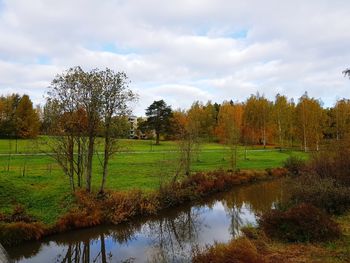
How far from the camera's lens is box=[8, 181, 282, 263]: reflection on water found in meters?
15.9

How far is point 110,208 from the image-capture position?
21.2 metres

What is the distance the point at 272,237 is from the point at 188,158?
52.0 ft

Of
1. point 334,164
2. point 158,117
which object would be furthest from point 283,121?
point 334,164

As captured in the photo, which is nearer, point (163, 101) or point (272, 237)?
point (272, 237)

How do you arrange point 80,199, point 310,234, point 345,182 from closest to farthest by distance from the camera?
point 310,234 → point 80,199 → point 345,182

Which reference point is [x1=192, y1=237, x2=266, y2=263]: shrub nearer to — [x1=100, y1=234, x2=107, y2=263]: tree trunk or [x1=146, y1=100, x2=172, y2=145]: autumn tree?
[x1=100, y1=234, x2=107, y2=263]: tree trunk

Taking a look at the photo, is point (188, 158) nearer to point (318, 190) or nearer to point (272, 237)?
point (318, 190)

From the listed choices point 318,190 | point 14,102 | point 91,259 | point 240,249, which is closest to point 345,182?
point 318,190

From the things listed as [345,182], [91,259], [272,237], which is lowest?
[91,259]

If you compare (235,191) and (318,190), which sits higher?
(318,190)

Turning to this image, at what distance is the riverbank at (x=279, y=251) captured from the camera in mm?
11219

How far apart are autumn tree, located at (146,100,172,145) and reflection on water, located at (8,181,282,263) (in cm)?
5154

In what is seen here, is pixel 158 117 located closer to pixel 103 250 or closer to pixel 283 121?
pixel 283 121

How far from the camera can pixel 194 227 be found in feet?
69.2
